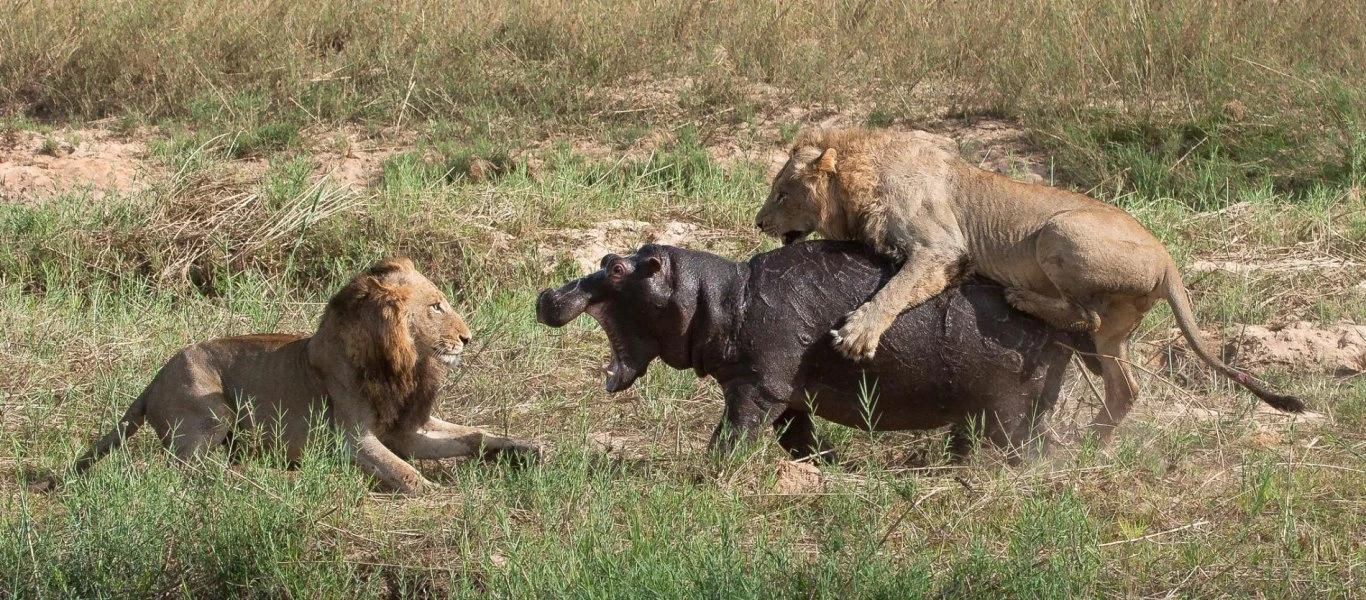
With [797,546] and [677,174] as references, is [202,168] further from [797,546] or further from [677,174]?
[797,546]

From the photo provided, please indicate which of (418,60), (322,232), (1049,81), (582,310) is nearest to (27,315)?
(322,232)

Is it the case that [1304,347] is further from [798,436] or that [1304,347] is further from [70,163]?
[70,163]

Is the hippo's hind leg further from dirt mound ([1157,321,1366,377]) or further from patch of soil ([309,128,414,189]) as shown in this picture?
patch of soil ([309,128,414,189])

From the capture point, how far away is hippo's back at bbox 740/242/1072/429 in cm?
625

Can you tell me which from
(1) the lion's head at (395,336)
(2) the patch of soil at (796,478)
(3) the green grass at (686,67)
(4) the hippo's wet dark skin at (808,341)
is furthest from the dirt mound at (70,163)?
(2) the patch of soil at (796,478)

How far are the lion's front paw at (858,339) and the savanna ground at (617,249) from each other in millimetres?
410

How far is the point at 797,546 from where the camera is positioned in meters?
5.50

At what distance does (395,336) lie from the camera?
21.1 ft

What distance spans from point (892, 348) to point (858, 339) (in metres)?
0.17

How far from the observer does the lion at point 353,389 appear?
645 centimetres

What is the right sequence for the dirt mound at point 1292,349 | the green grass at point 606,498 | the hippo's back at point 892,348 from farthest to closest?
the dirt mound at point 1292,349 → the hippo's back at point 892,348 → the green grass at point 606,498

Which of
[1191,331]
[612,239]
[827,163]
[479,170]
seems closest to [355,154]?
[479,170]

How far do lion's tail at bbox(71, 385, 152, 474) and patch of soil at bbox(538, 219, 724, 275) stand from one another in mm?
2891

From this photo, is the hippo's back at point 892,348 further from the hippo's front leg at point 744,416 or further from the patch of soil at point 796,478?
the patch of soil at point 796,478
